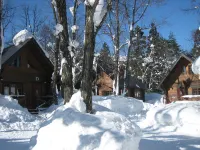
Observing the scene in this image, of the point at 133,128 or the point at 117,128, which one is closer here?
the point at 117,128

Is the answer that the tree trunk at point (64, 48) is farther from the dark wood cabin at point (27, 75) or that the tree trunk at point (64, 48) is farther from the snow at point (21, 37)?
the dark wood cabin at point (27, 75)

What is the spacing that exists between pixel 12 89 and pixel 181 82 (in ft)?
64.1

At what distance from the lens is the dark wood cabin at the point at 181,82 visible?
30719 mm

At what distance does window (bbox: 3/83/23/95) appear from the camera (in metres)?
20.6

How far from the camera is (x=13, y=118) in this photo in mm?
13672

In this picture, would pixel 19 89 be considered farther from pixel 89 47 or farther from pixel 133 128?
pixel 133 128

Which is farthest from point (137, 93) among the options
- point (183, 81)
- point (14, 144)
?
point (14, 144)

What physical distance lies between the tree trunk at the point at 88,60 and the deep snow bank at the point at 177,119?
15.8 ft

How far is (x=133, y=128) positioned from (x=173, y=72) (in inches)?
1037

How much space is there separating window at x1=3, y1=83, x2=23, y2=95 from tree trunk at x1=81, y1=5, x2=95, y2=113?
49.8 feet

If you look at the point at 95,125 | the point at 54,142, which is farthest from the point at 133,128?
the point at 54,142

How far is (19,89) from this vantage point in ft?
72.2

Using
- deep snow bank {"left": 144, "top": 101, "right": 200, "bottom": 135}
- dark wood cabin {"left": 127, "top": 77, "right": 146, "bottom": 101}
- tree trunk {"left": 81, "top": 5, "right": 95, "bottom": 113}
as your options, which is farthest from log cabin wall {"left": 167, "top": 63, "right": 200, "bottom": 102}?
tree trunk {"left": 81, "top": 5, "right": 95, "bottom": 113}

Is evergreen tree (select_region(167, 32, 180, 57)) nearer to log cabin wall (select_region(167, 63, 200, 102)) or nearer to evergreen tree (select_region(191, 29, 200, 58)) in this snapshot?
evergreen tree (select_region(191, 29, 200, 58))
